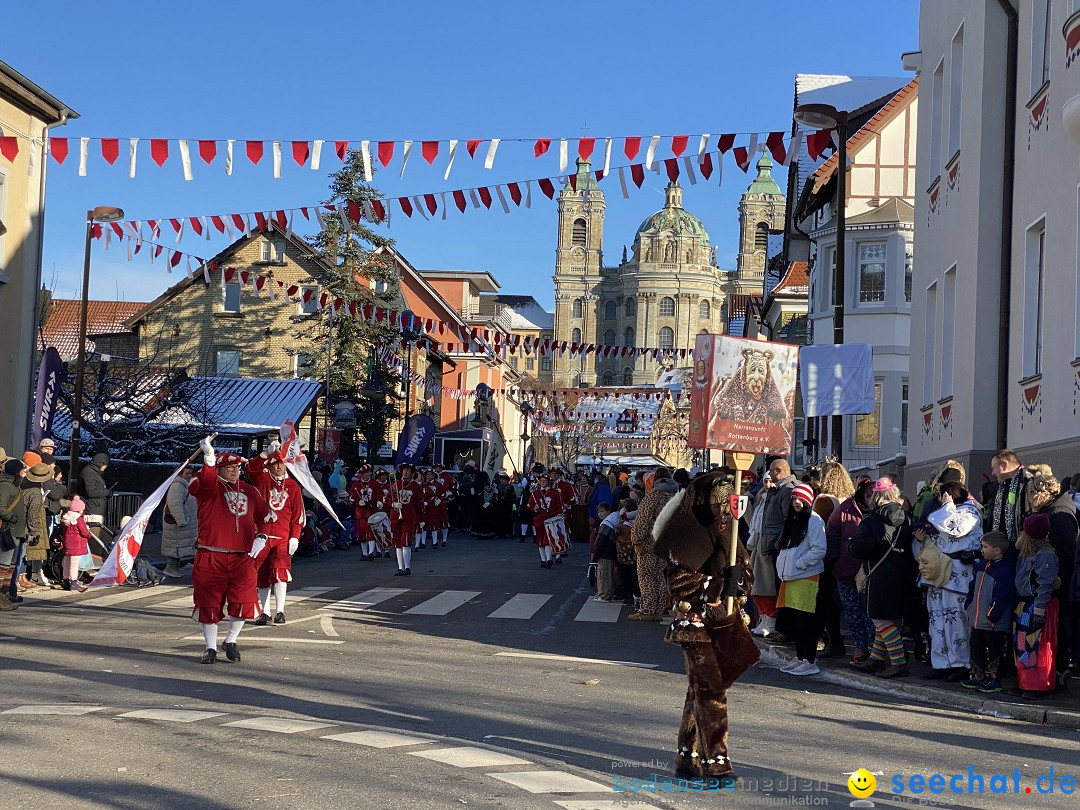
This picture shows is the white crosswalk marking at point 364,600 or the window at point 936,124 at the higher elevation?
the window at point 936,124

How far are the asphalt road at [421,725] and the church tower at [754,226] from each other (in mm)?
158899

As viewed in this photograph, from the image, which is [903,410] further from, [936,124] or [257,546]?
[257,546]

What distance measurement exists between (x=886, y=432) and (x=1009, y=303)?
1459 cm

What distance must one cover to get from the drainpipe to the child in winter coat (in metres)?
11.9


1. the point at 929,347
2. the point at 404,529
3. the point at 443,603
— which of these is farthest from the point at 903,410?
the point at 443,603

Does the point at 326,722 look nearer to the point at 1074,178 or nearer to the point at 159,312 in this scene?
the point at 1074,178

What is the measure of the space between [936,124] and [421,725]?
15.5 metres

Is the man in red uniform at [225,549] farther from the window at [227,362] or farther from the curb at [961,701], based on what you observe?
the window at [227,362]

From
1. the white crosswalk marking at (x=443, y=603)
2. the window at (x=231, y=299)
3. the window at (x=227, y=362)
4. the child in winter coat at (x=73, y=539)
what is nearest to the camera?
the white crosswalk marking at (x=443, y=603)

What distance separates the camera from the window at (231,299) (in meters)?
52.8

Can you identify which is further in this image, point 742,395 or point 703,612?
point 742,395

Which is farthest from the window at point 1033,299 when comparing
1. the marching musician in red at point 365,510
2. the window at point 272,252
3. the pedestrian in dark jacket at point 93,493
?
the window at point 272,252

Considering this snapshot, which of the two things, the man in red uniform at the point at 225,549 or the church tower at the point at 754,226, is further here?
the church tower at the point at 754,226

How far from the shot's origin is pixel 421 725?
840cm
